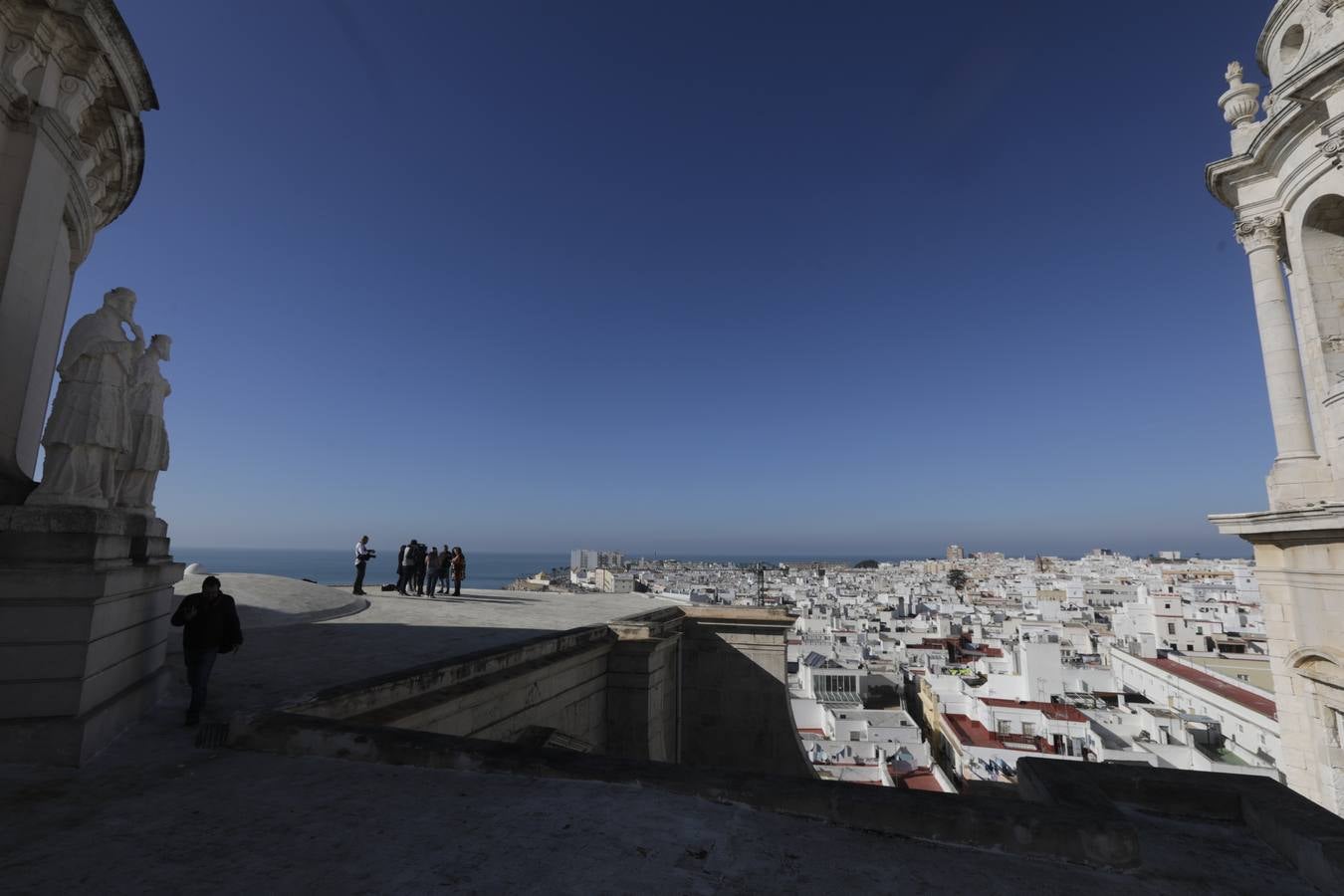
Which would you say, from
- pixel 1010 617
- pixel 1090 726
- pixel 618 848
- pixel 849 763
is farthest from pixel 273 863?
pixel 1010 617

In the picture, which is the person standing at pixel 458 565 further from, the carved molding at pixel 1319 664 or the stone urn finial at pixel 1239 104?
the stone urn finial at pixel 1239 104

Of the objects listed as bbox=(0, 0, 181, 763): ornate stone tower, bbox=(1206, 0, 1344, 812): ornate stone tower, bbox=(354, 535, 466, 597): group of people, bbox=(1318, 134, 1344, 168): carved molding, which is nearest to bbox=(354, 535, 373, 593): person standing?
bbox=(354, 535, 466, 597): group of people

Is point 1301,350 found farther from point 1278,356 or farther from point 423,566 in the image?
point 423,566

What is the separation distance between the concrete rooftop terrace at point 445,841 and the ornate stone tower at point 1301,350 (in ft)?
22.8

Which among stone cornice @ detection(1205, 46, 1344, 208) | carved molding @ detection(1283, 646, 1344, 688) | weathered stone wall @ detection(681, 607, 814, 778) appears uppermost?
stone cornice @ detection(1205, 46, 1344, 208)

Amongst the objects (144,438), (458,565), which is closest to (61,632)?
(144,438)

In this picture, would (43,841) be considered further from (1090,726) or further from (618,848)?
(1090,726)

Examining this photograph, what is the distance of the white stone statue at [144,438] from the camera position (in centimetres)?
539

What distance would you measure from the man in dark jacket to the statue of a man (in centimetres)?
99

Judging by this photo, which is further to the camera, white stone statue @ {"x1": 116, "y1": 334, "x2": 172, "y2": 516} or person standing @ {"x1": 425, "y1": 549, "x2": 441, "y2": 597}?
person standing @ {"x1": 425, "y1": 549, "x2": 441, "y2": 597}

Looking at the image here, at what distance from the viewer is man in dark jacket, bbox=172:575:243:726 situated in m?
4.79

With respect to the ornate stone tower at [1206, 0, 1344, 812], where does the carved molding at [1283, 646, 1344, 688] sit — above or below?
below

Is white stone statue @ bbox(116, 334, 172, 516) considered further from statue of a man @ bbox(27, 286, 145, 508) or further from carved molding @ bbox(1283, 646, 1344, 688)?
carved molding @ bbox(1283, 646, 1344, 688)

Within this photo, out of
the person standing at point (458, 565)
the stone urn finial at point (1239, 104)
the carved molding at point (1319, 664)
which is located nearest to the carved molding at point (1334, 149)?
the stone urn finial at point (1239, 104)
